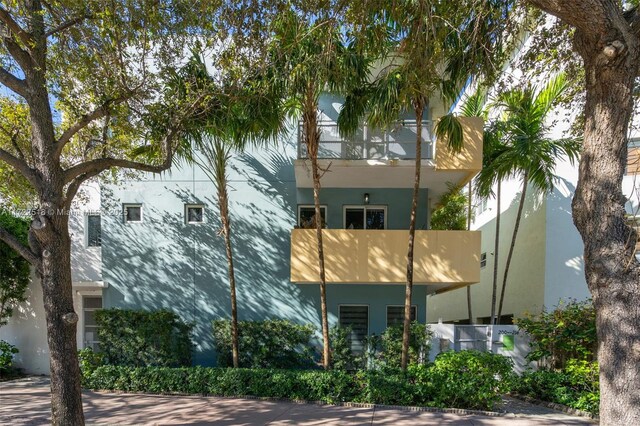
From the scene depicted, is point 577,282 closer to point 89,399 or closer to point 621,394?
point 621,394

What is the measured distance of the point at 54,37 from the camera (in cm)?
744

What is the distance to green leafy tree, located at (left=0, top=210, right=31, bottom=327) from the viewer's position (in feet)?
35.8

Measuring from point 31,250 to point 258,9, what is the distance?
17.2 ft

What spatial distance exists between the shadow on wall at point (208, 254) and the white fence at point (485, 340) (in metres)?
3.17

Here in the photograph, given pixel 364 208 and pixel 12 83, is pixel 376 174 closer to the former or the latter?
pixel 364 208

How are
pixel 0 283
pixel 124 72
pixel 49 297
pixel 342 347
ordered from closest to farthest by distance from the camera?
pixel 49 297 → pixel 124 72 → pixel 342 347 → pixel 0 283

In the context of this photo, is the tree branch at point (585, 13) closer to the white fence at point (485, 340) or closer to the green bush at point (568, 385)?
the green bush at point (568, 385)

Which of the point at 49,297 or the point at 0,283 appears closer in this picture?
the point at 49,297

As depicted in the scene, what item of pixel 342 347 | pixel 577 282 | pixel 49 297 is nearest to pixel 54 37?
pixel 49 297

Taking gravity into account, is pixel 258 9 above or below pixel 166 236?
above

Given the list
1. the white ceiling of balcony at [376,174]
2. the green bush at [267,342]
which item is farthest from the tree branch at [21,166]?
the green bush at [267,342]

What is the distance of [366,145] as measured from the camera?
9.98m

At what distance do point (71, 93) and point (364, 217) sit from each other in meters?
7.28

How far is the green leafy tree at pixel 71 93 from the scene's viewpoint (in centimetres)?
636
